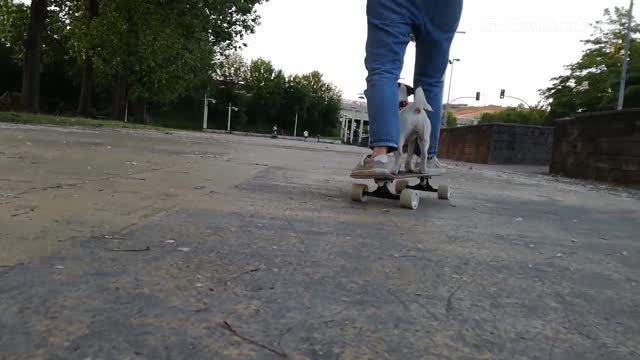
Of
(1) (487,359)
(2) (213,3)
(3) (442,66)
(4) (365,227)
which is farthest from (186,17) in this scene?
(1) (487,359)

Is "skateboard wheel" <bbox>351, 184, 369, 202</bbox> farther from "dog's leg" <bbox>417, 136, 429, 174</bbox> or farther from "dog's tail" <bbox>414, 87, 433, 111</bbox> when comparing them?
"dog's tail" <bbox>414, 87, 433, 111</bbox>

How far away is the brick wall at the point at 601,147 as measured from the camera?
716cm

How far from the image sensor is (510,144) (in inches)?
609

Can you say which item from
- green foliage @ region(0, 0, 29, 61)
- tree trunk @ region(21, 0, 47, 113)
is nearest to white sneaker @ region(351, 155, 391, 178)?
tree trunk @ region(21, 0, 47, 113)

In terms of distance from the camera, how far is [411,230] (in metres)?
2.29

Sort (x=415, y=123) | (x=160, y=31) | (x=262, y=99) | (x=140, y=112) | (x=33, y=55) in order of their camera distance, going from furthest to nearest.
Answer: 1. (x=262, y=99)
2. (x=140, y=112)
3. (x=160, y=31)
4. (x=33, y=55)
5. (x=415, y=123)

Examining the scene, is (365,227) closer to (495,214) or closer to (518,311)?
(518,311)

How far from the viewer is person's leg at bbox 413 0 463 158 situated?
3344mm

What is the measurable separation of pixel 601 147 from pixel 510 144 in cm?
777

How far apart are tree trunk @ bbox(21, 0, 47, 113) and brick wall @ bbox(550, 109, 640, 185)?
16.6 meters

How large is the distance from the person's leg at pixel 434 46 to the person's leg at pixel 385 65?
254mm

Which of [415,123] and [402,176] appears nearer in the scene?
[402,176]

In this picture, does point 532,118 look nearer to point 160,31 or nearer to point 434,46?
point 160,31

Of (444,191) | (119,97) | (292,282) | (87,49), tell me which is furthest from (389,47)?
(119,97)
